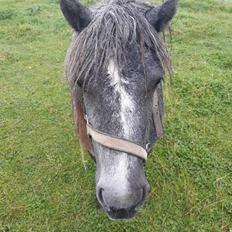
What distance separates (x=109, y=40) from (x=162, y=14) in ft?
1.81

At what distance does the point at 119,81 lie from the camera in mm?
2707

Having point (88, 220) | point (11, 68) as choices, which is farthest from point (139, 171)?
point (11, 68)

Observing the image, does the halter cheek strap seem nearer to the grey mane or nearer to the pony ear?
the grey mane

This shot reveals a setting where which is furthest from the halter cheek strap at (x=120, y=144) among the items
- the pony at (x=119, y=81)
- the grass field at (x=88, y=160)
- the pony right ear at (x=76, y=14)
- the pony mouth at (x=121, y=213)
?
the grass field at (x=88, y=160)

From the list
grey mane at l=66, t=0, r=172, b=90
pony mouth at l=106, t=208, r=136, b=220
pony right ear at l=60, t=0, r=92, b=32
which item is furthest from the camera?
pony right ear at l=60, t=0, r=92, b=32

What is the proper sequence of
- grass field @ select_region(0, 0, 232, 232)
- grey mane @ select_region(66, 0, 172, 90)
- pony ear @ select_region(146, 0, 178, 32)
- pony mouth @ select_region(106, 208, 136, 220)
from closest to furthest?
1. pony mouth @ select_region(106, 208, 136, 220)
2. grey mane @ select_region(66, 0, 172, 90)
3. pony ear @ select_region(146, 0, 178, 32)
4. grass field @ select_region(0, 0, 232, 232)

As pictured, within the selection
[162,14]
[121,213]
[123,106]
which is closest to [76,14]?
[162,14]

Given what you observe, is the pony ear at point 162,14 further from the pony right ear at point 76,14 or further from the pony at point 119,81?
the pony right ear at point 76,14

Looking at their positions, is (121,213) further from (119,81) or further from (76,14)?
(76,14)

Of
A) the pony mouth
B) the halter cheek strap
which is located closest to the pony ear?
the halter cheek strap

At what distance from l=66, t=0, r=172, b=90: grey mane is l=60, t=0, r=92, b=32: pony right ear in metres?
0.07

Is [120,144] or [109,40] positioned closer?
[120,144]

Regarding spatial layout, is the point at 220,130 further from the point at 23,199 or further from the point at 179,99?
the point at 23,199

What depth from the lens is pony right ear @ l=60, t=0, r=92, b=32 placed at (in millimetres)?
2990
